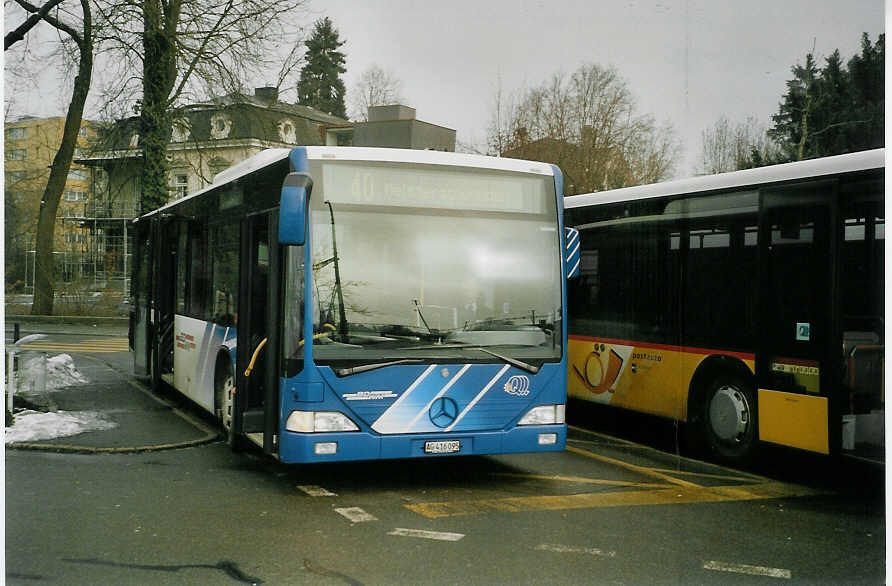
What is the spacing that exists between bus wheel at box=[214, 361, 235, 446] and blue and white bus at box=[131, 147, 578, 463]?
3.83ft

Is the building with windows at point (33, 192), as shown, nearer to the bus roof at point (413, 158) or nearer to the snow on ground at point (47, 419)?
the snow on ground at point (47, 419)

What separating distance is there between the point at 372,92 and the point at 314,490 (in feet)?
12.2

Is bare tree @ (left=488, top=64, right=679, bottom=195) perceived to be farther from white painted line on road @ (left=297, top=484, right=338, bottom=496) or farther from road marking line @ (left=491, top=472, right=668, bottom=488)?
white painted line on road @ (left=297, top=484, right=338, bottom=496)

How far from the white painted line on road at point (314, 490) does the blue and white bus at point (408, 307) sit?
380mm

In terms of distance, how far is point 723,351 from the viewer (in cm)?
908

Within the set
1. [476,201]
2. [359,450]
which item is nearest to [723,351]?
[476,201]

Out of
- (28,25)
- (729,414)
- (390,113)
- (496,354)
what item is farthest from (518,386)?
(28,25)

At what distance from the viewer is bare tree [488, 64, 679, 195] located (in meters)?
10.6

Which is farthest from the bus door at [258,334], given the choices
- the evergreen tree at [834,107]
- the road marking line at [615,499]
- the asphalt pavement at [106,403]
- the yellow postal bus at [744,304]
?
the evergreen tree at [834,107]

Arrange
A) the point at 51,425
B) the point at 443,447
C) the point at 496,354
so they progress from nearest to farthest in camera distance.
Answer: the point at 443,447, the point at 496,354, the point at 51,425

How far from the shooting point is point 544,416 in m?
7.73

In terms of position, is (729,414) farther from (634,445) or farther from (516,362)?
(516,362)

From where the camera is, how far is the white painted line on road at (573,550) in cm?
584

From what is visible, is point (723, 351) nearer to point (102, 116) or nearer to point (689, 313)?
point (689, 313)
